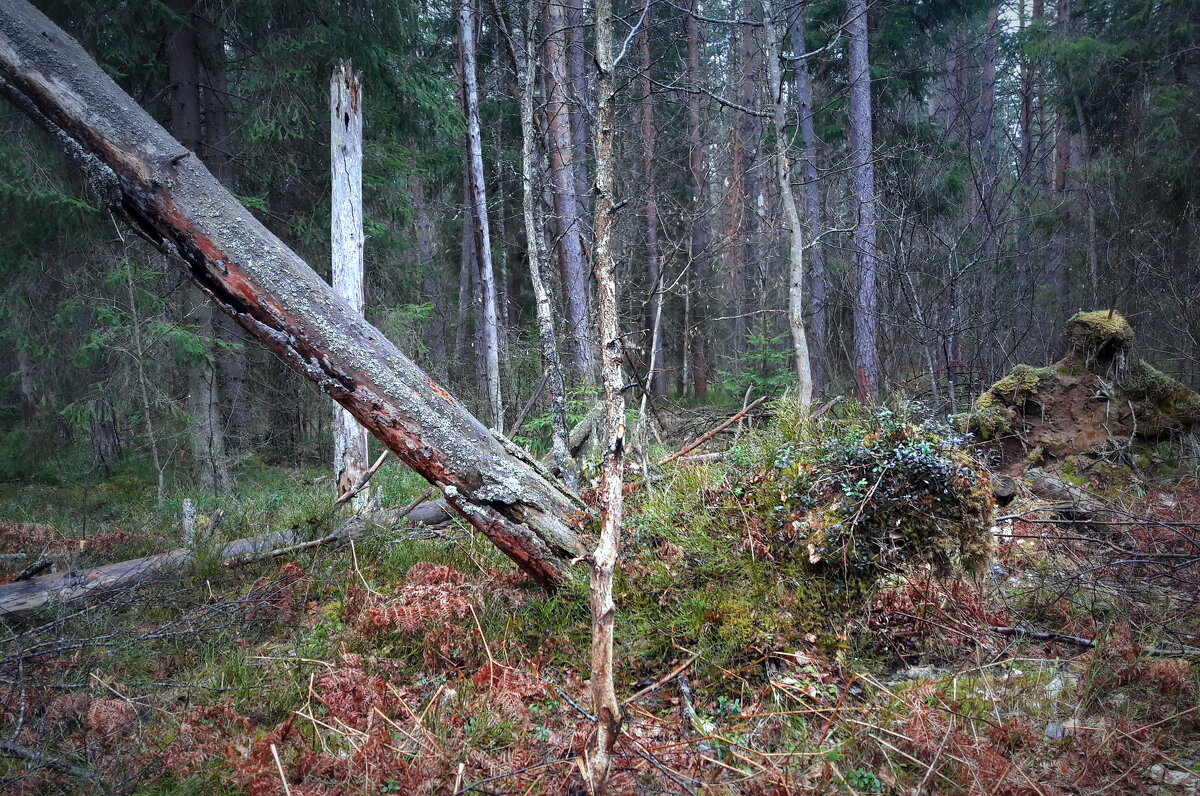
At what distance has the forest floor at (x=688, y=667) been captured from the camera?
2.67 metres

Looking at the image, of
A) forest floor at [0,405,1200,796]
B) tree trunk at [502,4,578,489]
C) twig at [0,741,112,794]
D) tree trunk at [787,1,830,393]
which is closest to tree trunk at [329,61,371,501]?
tree trunk at [502,4,578,489]

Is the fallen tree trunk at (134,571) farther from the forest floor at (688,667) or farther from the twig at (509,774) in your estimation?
the twig at (509,774)

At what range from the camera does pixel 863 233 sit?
1112cm

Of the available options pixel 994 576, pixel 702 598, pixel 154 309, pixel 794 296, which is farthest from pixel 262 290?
pixel 154 309

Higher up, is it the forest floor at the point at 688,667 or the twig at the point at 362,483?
the twig at the point at 362,483

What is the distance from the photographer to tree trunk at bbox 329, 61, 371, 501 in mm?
6637

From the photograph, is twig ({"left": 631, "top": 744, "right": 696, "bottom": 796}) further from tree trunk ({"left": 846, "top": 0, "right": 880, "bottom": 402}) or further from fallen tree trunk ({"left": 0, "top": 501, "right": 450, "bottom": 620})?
tree trunk ({"left": 846, "top": 0, "right": 880, "bottom": 402})

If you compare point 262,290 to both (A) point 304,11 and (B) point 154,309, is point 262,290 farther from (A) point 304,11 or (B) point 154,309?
(A) point 304,11

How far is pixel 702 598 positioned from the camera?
3.51 meters

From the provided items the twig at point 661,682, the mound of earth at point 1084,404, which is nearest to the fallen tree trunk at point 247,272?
the twig at point 661,682

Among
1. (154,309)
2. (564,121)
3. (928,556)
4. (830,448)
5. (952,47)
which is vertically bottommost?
(928,556)

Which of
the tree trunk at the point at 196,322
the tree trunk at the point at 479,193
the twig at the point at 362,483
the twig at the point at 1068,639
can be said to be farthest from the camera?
the tree trunk at the point at 479,193

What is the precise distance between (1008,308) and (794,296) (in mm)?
5372

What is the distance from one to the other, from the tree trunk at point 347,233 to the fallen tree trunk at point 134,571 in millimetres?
1293
